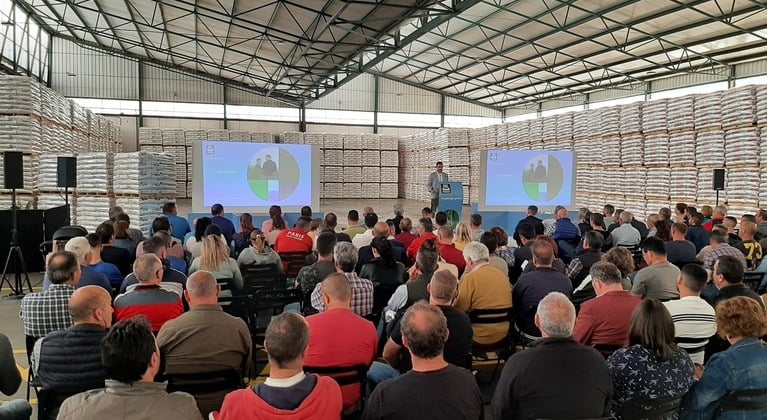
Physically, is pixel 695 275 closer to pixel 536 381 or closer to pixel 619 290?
pixel 619 290

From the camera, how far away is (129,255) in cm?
652

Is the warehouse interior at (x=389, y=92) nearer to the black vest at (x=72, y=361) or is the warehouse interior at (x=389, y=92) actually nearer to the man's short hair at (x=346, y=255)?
the black vest at (x=72, y=361)

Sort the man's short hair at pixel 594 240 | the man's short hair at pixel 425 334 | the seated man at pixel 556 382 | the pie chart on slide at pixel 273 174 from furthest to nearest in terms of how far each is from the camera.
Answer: the pie chart on slide at pixel 273 174
the man's short hair at pixel 594 240
the seated man at pixel 556 382
the man's short hair at pixel 425 334

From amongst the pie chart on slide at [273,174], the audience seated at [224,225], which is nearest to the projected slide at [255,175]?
the pie chart on slide at [273,174]

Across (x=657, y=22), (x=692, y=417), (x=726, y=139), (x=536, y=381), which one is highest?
(x=657, y=22)

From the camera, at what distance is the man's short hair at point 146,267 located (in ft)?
12.9

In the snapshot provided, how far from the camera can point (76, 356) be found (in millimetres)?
2898

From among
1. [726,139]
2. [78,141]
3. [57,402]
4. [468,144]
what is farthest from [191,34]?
[57,402]

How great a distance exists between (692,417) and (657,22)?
1801 centimetres

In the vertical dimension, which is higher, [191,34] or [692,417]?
[191,34]

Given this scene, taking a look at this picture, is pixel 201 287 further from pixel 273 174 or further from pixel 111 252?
pixel 273 174

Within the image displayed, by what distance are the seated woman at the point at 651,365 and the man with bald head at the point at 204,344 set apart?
2.18 meters

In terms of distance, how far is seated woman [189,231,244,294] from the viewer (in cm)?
545

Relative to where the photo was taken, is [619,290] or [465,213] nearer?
[619,290]
